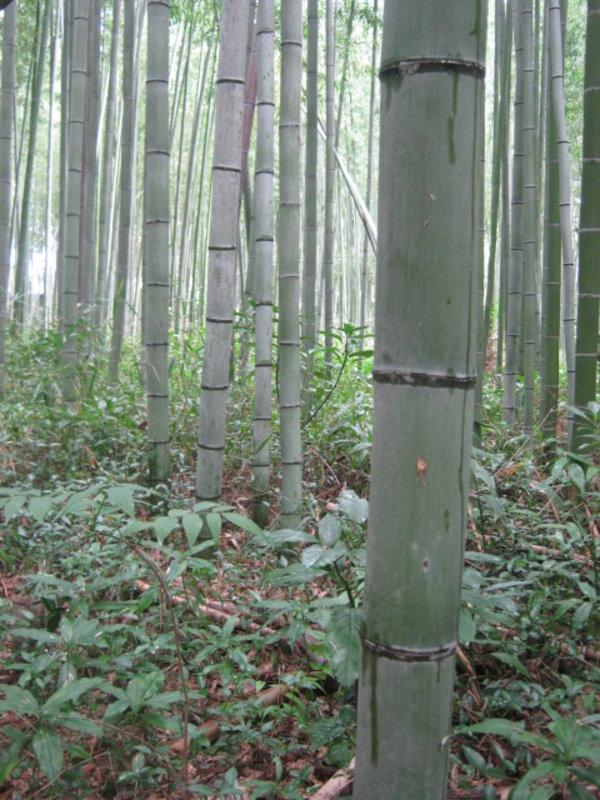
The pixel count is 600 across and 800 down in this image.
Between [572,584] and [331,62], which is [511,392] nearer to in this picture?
[572,584]

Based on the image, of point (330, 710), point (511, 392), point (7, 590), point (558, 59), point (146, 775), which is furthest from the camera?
point (511, 392)

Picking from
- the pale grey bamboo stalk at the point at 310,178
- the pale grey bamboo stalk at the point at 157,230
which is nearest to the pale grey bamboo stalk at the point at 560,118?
the pale grey bamboo stalk at the point at 310,178

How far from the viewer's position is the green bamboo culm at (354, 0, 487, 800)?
73cm

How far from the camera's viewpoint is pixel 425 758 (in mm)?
789

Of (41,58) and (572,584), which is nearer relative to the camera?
(572,584)

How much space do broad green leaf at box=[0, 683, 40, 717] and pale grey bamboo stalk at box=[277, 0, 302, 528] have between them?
1.11 m

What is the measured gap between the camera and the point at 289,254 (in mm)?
2209

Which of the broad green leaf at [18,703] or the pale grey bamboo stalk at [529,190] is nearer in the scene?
the broad green leaf at [18,703]

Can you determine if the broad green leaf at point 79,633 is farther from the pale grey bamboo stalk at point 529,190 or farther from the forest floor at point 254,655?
the pale grey bamboo stalk at point 529,190

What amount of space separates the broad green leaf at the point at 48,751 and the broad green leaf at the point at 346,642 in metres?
0.39

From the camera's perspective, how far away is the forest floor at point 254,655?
1.07 m

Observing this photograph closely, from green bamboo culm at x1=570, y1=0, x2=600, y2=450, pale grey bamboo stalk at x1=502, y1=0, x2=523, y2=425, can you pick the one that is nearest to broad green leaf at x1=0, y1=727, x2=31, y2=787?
green bamboo culm at x1=570, y1=0, x2=600, y2=450

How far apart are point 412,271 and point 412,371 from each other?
0.10m

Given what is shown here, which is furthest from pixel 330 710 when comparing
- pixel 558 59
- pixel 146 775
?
pixel 558 59
